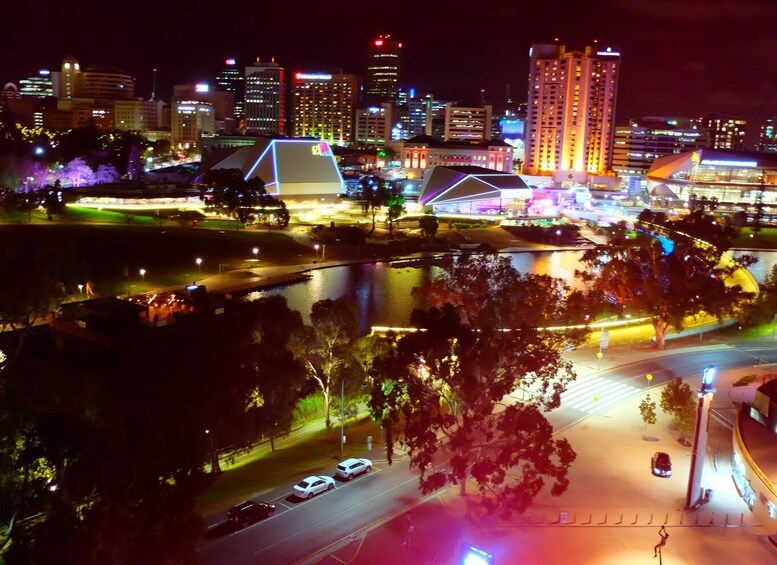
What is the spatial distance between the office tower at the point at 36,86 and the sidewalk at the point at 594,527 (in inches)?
2712

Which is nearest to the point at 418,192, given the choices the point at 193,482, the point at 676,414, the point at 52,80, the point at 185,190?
the point at 185,190

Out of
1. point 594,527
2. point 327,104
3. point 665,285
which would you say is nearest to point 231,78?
point 327,104

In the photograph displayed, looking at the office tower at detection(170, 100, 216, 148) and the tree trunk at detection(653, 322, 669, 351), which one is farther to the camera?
the office tower at detection(170, 100, 216, 148)

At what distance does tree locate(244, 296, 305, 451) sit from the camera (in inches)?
300

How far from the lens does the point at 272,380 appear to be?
7.67 metres

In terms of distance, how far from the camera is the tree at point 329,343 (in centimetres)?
852

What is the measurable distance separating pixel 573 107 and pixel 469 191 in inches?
552

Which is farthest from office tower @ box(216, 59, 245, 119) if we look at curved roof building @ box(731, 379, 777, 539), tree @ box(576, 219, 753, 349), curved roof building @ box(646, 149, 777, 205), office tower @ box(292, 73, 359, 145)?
curved roof building @ box(731, 379, 777, 539)

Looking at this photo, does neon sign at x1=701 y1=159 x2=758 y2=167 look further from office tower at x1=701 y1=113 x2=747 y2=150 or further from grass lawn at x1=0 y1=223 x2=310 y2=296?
office tower at x1=701 y1=113 x2=747 y2=150

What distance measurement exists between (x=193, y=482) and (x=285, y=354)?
2.95 metres

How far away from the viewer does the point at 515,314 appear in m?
7.82

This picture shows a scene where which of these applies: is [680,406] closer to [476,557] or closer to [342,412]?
[342,412]

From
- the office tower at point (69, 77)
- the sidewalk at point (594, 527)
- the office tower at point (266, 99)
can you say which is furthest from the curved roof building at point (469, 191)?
the office tower at point (69, 77)

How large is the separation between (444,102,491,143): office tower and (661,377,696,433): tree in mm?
44755
